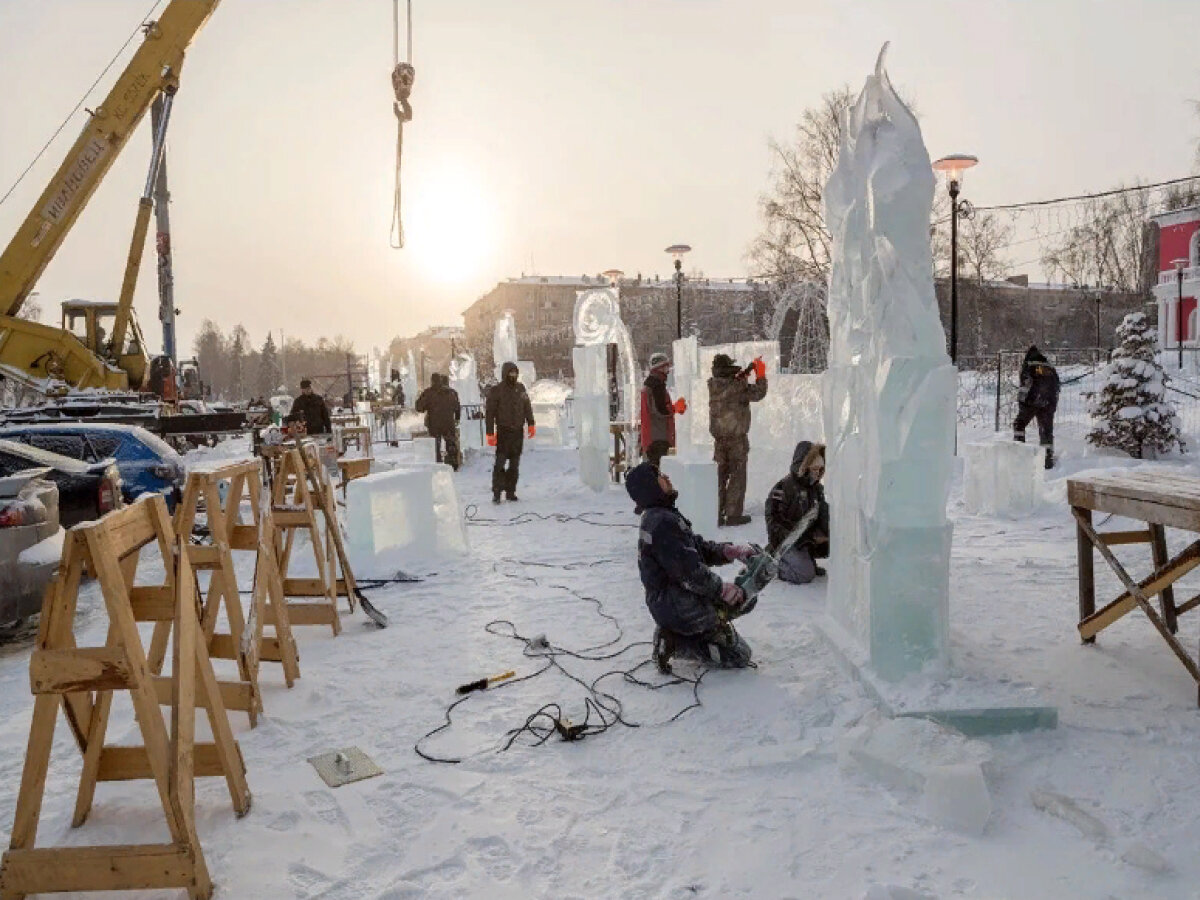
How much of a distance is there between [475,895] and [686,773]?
1096mm

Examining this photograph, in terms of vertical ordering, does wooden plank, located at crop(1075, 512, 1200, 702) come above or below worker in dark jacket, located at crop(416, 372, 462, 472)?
below

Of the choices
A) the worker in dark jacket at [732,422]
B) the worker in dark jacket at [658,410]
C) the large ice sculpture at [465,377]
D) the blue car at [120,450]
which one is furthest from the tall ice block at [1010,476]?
the large ice sculpture at [465,377]

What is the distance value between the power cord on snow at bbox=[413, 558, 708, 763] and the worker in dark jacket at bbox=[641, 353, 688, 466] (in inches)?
174

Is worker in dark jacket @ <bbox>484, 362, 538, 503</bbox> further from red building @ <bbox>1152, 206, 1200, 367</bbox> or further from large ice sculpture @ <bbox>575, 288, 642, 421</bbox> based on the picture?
red building @ <bbox>1152, 206, 1200, 367</bbox>

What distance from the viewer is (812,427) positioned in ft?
31.2

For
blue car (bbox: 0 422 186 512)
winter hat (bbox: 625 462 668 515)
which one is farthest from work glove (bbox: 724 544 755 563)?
blue car (bbox: 0 422 186 512)

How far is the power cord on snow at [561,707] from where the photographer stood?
3938 millimetres

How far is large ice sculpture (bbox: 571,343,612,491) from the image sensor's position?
40.3 ft

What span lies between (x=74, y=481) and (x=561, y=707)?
5175mm

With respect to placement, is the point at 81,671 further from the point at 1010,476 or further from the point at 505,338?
the point at 505,338

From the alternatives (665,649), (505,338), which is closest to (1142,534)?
(665,649)

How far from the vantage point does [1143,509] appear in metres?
4.11

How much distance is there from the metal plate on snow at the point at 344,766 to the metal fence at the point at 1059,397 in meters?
11.6

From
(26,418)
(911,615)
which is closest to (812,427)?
(911,615)
